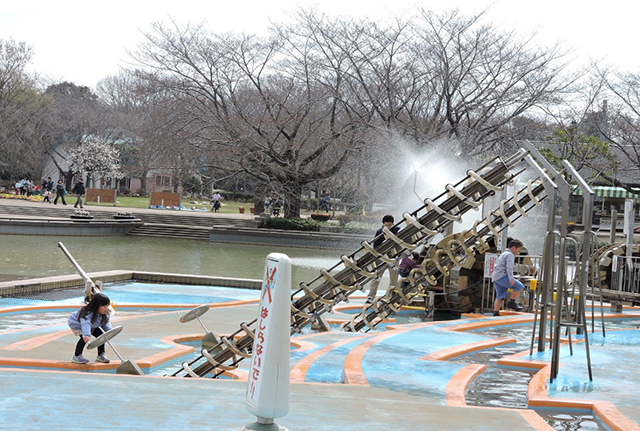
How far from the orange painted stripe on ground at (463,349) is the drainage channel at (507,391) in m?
0.08

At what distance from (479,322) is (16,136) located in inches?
2447

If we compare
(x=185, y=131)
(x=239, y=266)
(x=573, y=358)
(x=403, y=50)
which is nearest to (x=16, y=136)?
(x=185, y=131)

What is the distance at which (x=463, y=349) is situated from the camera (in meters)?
9.77

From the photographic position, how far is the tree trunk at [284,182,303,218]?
43875 mm

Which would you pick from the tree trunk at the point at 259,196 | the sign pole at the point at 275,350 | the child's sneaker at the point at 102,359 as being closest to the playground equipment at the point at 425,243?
the child's sneaker at the point at 102,359

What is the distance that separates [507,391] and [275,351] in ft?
14.4

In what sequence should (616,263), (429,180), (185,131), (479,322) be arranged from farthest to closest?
(185,131) → (429,180) → (616,263) → (479,322)

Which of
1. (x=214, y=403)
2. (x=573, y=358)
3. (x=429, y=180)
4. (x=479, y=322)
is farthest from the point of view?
(x=429, y=180)

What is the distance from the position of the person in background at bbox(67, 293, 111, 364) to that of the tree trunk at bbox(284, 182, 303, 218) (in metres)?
34.4

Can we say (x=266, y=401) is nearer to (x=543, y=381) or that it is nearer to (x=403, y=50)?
(x=543, y=381)

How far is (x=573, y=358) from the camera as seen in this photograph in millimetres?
8852

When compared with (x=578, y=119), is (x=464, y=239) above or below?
below

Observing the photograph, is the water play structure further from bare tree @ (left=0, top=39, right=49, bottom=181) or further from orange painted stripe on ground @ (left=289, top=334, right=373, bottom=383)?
bare tree @ (left=0, top=39, right=49, bottom=181)

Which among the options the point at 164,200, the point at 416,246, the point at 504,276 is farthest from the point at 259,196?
the point at 416,246
